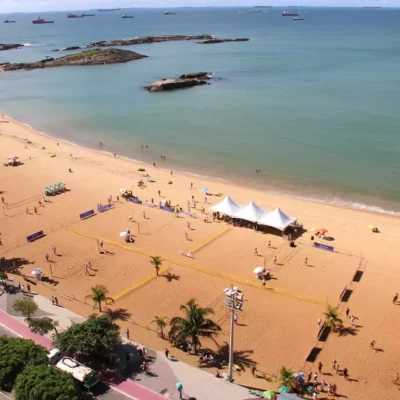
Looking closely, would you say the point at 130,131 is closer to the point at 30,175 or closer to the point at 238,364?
the point at 30,175

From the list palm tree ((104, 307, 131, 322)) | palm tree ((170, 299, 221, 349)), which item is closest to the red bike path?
palm tree ((170, 299, 221, 349))

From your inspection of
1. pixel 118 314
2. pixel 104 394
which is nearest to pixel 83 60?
pixel 118 314

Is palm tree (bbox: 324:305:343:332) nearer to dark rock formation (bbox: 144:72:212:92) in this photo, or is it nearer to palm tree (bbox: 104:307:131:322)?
palm tree (bbox: 104:307:131:322)

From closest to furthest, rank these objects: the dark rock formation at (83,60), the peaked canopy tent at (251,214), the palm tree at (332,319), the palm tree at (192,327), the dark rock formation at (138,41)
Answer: the palm tree at (192,327), the palm tree at (332,319), the peaked canopy tent at (251,214), the dark rock formation at (83,60), the dark rock formation at (138,41)

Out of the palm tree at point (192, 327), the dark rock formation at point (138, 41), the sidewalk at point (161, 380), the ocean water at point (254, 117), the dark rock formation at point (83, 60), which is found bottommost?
the sidewalk at point (161, 380)

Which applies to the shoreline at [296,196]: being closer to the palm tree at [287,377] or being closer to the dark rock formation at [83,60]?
the palm tree at [287,377]

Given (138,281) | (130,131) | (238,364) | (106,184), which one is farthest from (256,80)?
(238,364)

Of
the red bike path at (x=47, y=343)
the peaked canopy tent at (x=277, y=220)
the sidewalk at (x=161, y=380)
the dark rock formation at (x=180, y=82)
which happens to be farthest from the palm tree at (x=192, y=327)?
the dark rock formation at (x=180, y=82)
